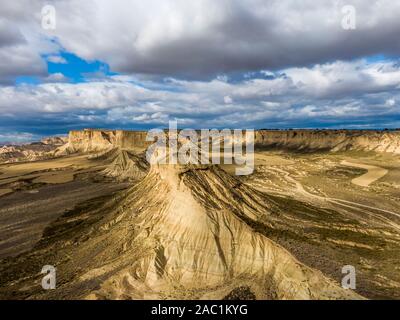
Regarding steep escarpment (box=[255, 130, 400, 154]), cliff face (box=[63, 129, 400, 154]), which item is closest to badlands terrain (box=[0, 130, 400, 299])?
steep escarpment (box=[255, 130, 400, 154])

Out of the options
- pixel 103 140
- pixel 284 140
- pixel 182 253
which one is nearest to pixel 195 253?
pixel 182 253

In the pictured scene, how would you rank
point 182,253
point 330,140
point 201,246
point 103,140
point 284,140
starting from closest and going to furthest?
point 182,253 → point 201,246 → point 330,140 → point 103,140 → point 284,140

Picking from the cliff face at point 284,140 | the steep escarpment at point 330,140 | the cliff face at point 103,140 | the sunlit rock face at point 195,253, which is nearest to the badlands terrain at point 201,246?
the sunlit rock face at point 195,253

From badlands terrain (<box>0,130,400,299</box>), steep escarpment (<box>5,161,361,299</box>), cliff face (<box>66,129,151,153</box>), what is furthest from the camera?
cliff face (<box>66,129,151,153</box>)

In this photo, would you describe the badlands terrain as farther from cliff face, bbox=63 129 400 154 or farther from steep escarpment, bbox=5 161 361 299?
cliff face, bbox=63 129 400 154

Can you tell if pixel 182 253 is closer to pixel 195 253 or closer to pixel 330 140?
pixel 195 253

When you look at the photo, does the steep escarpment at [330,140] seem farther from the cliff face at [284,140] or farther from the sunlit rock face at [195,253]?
the sunlit rock face at [195,253]
